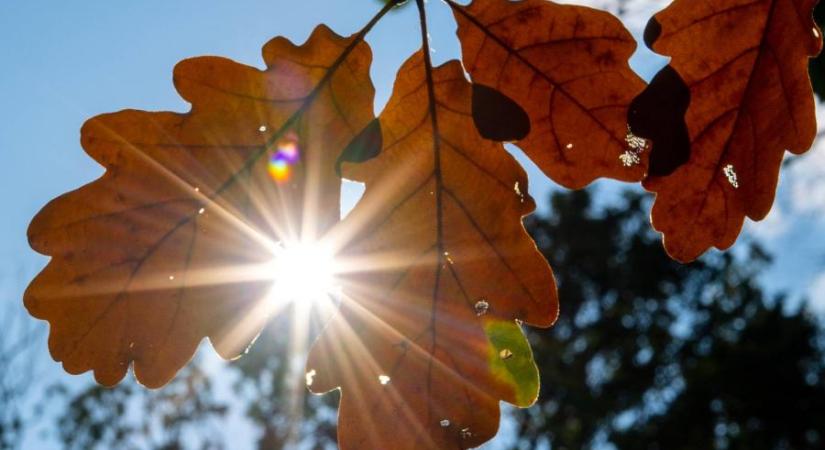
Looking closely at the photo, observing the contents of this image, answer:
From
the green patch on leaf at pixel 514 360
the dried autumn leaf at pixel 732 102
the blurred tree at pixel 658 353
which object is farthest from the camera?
the blurred tree at pixel 658 353

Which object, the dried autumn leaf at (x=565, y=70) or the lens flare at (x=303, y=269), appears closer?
the dried autumn leaf at (x=565, y=70)

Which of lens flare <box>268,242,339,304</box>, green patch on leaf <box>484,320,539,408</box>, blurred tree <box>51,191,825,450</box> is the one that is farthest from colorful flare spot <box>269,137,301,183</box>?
blurred tree <box>51,191,825,450</box>

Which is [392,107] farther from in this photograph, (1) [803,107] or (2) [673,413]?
(2) [673,413]

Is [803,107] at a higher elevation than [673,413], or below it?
higher

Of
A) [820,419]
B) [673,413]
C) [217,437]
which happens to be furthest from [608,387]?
[217,437]

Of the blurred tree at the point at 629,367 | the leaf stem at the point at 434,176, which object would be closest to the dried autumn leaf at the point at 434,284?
the leaf stem at the point at 434,176

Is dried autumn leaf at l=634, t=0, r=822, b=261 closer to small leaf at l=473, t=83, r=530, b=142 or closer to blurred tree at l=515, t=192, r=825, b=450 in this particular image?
small leaf at l=473, t=83, r=530, b=142

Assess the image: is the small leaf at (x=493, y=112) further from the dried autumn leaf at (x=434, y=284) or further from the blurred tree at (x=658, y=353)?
the blurred tree at (x=658, y=353)
